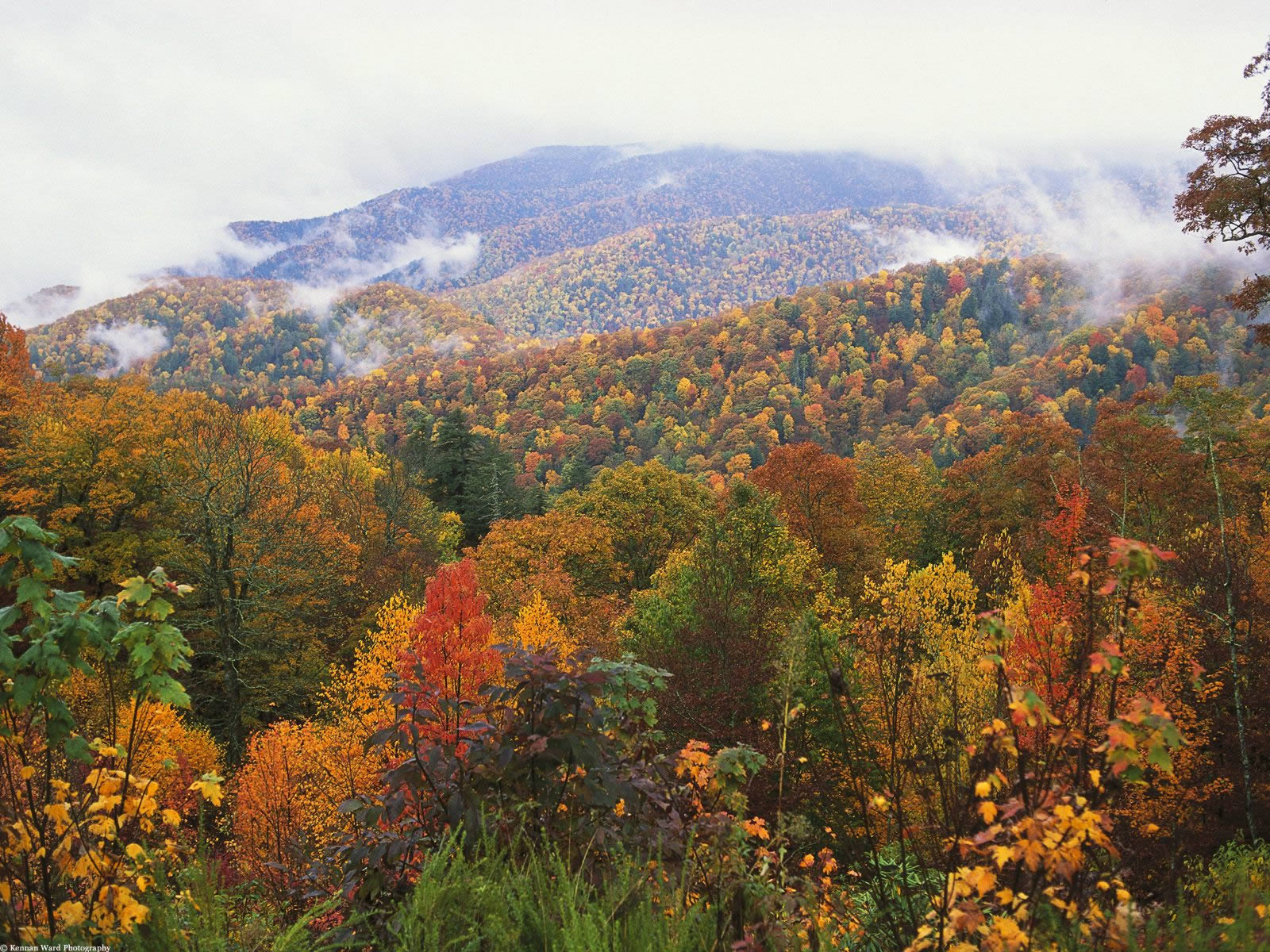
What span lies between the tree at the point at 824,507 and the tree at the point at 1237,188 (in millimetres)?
15307

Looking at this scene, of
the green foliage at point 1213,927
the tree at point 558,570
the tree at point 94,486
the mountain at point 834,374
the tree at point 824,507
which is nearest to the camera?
the green foliage at point 1213,927

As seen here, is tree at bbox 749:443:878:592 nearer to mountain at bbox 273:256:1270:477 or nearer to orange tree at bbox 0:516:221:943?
orange tree at bbox 0:516:221:943

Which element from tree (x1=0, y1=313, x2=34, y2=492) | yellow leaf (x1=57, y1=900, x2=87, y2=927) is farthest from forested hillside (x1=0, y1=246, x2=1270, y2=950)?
tree (x1=0, y1=313, x2=34, y2=492)

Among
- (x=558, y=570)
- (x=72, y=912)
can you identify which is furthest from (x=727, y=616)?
(x=558, y=570)

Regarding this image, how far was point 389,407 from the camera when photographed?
12162 cm

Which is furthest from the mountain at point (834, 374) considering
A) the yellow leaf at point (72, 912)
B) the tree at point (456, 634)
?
the yellow leaf at point (72, 912)

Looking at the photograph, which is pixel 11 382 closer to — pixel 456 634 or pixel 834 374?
pixel 456 634

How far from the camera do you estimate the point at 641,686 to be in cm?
381

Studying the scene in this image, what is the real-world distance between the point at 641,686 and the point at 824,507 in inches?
943

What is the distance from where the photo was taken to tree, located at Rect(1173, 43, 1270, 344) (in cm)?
1024

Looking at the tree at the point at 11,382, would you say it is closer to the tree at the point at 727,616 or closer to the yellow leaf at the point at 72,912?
the tree at the point at 727,616

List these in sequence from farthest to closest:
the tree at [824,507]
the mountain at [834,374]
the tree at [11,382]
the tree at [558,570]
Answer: the mountain at [834,374], the tree at [824,507], the tree at [11,382], the tree at [558,570]

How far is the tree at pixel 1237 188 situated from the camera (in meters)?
10.2

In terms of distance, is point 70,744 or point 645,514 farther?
point 645,514
